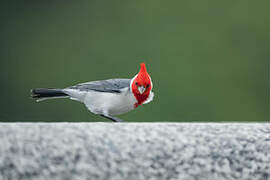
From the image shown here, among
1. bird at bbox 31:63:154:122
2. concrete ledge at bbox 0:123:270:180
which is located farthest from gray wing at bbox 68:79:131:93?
concrete ledge at bbox 0:123:270:180

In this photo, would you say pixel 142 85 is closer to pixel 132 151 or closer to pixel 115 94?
pixel 115 94

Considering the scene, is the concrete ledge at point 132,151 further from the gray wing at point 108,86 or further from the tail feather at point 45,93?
the tail feather at point 45,93

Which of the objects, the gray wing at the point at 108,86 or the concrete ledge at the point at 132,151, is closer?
the concrete ledge at the point at 132,151

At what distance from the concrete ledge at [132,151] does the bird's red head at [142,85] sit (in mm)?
404

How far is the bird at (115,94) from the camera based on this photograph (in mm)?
1158

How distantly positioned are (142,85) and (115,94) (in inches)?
3.3

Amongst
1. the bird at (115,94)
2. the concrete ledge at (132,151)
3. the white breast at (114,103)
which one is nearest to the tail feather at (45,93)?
the bird at (115,94)

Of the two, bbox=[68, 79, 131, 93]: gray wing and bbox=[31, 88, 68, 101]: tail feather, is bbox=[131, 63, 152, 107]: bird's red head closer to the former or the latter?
bbox=[68, 79, 131, 93]: gray wing

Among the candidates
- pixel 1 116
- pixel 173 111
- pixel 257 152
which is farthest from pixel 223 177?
pixel 1 116

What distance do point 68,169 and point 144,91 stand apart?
539 millimetres

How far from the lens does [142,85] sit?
1.16 metres

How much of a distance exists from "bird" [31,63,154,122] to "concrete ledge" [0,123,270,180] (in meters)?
0.41

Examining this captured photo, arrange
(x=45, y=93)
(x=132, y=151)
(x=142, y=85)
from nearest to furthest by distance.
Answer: (x=132, y=151) < (x=142, y=85) < (x=45, y=93)

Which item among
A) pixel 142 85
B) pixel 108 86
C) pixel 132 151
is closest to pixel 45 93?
pixel 108 86
